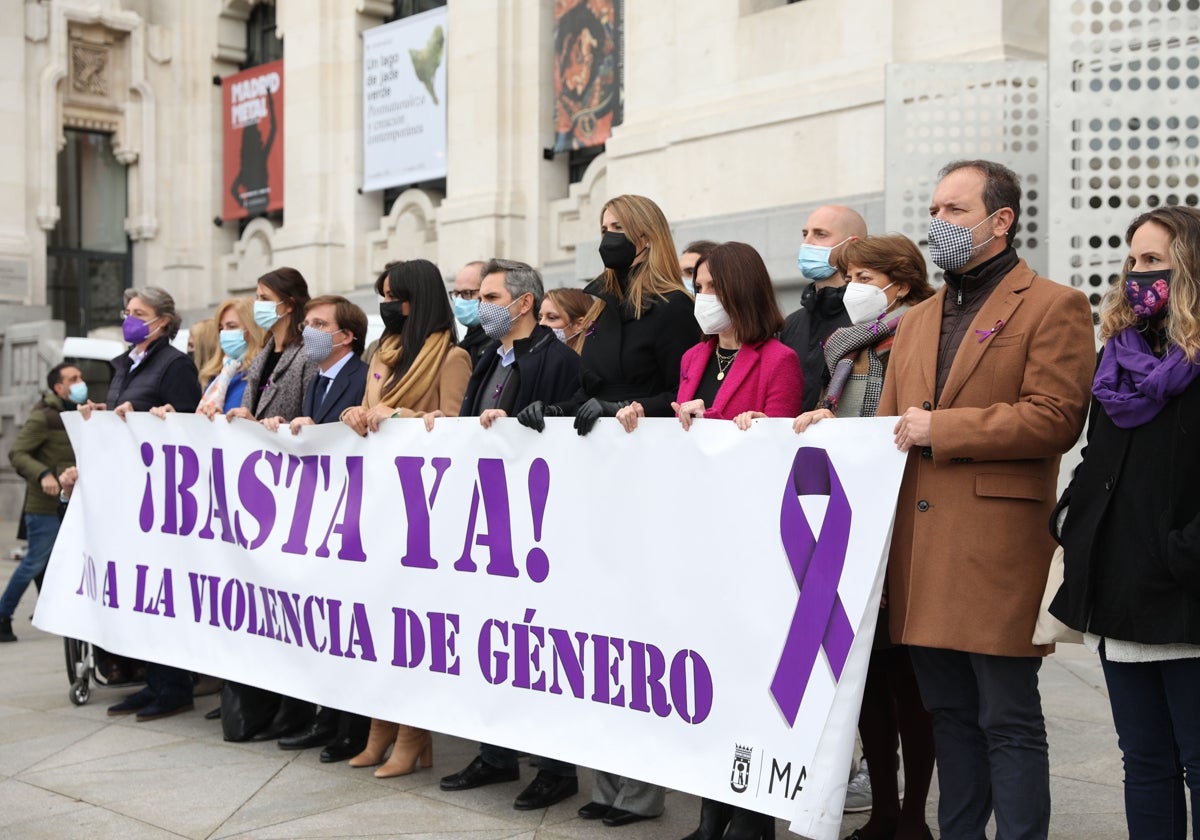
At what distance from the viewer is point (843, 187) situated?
37.4ft

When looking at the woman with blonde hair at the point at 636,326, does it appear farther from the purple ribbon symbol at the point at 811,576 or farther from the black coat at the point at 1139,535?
the black coat at the point at 1139,535

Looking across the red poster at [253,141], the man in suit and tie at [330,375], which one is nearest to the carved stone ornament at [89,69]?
the red poster at [253,141]

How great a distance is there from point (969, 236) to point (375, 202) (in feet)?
58.3

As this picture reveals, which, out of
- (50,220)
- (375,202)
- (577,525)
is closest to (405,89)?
(375,202)

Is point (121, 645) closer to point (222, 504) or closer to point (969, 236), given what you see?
point (222, 504)

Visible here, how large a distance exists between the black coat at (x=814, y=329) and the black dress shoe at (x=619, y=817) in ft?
5.22

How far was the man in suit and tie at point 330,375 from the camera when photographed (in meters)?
6.47

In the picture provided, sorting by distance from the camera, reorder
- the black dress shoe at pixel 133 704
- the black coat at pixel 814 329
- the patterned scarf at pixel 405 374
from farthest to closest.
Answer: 1. the black dress shoe at pixel 133 704
2. the patterned scarf at pixel 405 374
3. the black coat at pixel 814 329

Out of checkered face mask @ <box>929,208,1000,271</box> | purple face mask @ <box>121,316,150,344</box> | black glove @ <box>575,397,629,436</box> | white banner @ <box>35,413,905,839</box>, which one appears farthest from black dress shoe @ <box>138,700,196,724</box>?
checkered face mask @ <box>929,208,1000,271</box>

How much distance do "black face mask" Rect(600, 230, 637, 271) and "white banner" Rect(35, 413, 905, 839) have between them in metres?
0.74

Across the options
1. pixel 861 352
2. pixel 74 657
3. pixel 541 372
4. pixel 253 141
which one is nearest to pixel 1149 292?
pixel 861 352

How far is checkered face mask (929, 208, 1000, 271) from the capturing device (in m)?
4.16

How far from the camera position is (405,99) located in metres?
19.8

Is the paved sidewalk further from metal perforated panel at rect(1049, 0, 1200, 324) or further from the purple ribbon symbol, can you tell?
metal perforated panel at rect(1049, 0, 1200, 324)
